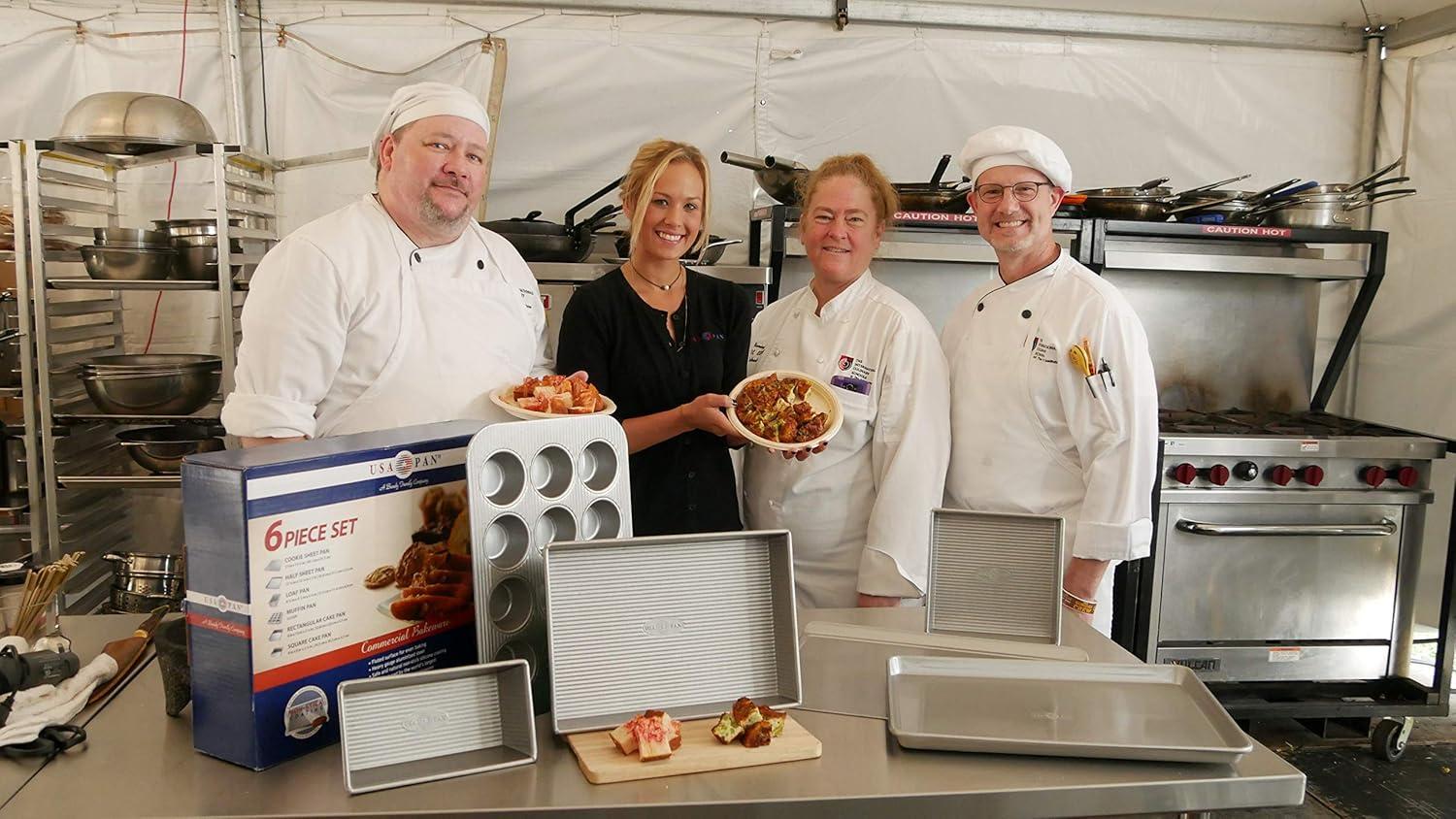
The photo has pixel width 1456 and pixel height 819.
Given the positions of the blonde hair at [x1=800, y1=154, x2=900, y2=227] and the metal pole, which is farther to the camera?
the metal pole

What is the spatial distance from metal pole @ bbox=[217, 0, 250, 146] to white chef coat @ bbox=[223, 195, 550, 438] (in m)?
2.43

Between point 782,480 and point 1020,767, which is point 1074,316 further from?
point 1020,767

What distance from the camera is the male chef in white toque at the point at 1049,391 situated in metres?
2.47

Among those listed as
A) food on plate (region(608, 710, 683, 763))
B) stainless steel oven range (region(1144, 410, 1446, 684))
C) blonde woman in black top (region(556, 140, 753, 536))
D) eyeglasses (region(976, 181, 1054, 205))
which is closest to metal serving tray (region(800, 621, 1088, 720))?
food on plate (region(608, 710, 683, 763))

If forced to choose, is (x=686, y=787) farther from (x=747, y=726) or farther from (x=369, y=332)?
(x=369, y=332)

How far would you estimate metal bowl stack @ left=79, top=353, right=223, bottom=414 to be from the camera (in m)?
3.69

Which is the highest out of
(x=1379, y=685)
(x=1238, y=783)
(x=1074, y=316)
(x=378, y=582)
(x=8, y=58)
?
(x=8, y=58)

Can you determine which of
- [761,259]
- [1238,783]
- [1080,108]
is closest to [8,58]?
[761,259]

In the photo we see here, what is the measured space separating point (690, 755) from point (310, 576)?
535 millimetres

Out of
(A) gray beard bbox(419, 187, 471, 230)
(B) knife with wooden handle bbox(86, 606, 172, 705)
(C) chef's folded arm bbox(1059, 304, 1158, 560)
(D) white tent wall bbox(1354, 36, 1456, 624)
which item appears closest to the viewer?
(B) knife with wooden handle bbox(86, 606, 172, 705)

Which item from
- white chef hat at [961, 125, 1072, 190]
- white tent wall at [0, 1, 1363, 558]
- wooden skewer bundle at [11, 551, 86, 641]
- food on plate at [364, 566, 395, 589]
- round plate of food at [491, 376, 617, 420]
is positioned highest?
white tent wall at [0, 1, 1363, 558]

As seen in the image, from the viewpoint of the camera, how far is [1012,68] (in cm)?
459

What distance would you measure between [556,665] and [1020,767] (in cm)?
63

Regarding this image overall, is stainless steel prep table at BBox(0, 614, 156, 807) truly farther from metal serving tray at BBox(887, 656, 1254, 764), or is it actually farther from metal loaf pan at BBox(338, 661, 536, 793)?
metal serving tray at BBox(887, 656, 1254, 764)
